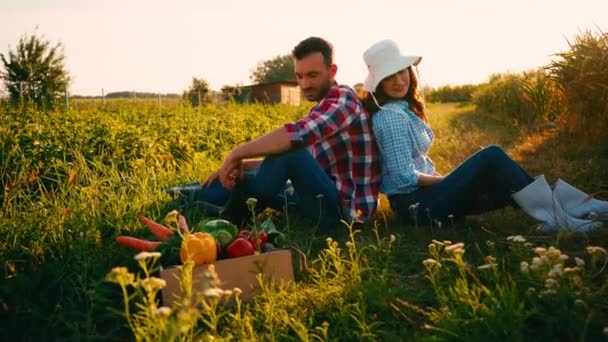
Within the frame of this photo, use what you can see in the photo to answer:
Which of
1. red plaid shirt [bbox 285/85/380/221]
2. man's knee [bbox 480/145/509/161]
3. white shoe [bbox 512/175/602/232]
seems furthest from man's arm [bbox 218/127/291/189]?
white shoe [bbox 512/175/602/232]

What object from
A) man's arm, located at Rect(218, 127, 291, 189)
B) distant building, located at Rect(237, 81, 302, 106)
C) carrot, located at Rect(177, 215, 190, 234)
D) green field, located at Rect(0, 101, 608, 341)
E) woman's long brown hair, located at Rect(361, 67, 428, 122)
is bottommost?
green field, located at Rect(0, 101, 608, 341)

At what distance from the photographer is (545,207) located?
3311 millimetres

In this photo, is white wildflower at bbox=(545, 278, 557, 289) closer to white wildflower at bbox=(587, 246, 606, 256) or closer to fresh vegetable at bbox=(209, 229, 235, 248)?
white wildflower at bbox=(587, 246, 606, 256)

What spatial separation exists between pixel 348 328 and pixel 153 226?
128cm

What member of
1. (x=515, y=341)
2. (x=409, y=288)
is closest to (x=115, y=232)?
(x=409, y=288)

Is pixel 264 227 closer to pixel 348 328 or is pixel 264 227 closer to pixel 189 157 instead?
pixel 348 328

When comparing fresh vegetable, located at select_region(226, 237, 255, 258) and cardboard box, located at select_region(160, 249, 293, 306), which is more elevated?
fresh vegetable, located at select_region(226, 237, 255, 258)

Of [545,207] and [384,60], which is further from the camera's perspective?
[384,60]

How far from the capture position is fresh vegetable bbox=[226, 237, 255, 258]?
8.79ft

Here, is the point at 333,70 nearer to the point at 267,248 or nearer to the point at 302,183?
the point at 302,183

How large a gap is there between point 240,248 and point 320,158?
42.9 inches

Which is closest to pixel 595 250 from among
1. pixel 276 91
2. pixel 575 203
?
pixel 575 203

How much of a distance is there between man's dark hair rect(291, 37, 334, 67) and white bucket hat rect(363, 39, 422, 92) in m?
0.23

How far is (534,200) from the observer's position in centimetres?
331
